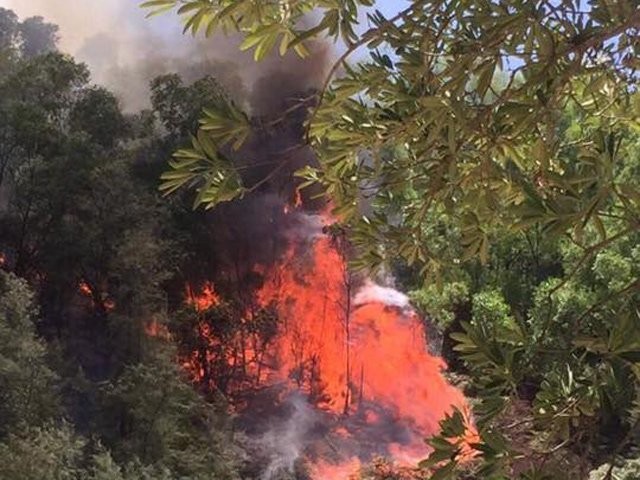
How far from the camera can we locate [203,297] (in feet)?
21.9

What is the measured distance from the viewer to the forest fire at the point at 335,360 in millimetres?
6441

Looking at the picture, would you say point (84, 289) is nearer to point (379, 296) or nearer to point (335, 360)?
point (335, 360)

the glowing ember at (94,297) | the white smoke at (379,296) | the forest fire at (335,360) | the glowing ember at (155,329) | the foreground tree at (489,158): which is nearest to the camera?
the foreground tree at (489,158)

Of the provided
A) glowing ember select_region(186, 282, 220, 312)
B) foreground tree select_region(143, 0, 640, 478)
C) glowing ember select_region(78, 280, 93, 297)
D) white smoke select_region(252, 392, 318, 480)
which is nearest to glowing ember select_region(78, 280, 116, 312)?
glowing ember select_region(78, 280, 93, 297)

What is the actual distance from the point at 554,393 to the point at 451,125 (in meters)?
0.32

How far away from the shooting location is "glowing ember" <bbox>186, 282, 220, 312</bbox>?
657cm

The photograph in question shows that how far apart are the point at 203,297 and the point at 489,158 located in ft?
18.8

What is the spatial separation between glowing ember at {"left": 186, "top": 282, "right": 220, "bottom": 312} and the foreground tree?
213 inches

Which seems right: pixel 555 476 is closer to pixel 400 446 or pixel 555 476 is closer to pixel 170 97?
pixel 400 446

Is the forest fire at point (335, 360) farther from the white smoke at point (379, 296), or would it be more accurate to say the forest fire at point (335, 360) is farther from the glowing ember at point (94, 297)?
the glowing ember at point (94, 297)

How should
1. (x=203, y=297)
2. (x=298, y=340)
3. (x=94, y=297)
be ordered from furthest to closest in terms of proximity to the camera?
(x=298, y=340), (x=203, y=297), (x=94, y=297)

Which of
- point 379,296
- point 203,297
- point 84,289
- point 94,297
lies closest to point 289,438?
point 203,297

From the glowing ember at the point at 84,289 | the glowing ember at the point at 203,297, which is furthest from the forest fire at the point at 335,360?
the glowing ember at the point at 84,289

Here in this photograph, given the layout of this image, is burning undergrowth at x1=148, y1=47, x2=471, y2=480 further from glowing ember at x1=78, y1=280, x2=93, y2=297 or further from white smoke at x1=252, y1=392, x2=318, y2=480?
glowing ember at x1=78, y1=280, x2=93, y2=297
